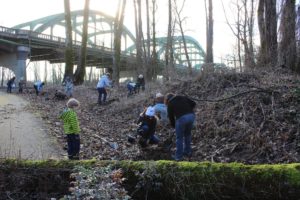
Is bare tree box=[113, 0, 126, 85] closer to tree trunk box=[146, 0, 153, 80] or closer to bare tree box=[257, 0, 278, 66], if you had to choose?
tree trunk box=[146, 0, 153, 80]

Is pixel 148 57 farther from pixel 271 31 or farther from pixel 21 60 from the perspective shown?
pixel 21 60

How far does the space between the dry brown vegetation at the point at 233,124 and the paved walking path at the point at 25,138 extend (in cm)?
49

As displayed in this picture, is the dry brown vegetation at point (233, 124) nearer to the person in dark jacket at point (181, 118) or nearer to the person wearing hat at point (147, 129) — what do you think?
the person wearing hat at point (147, 129)

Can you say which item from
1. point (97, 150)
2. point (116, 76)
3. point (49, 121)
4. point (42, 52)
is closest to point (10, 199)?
point (97, 150)

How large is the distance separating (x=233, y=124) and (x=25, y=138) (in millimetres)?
5883

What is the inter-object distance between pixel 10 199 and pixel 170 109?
4.62 m

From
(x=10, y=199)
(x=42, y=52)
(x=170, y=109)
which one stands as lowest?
(x=10, y=199)

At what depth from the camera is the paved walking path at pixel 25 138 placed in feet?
32.7

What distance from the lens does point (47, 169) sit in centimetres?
709

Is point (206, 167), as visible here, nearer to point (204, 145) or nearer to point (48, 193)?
point (48, 193)

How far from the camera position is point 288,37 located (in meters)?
14.1

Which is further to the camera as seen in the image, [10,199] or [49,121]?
[49,121]

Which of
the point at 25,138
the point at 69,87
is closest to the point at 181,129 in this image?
the point at 25,138

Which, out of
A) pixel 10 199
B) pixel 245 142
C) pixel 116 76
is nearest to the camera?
Result: pixel 10 199
